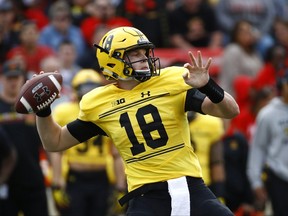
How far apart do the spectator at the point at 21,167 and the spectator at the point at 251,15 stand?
17.6 ft

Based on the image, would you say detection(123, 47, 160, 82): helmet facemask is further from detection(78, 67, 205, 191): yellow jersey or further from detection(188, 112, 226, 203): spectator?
detection(188, 112, 226, 203): spectator

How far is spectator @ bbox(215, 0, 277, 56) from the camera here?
1477cm

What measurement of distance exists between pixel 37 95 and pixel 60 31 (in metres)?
7.60

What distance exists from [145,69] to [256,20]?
8.72 metres

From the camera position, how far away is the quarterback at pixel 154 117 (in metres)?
6.34

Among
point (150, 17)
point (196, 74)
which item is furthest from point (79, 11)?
point (196, 74)

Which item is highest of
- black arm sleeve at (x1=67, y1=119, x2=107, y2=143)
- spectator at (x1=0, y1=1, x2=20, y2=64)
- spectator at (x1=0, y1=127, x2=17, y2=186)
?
black arm sleeve at (x1=67, y1=119, x2=107, y2=143)

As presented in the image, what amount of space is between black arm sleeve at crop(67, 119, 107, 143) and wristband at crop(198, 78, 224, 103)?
90 centimetres

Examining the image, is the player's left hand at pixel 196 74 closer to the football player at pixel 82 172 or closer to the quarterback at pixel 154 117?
the quarterback at pixel 154 117

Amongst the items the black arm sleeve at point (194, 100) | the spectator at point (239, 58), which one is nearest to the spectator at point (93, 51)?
the spectator at point (239, 58)

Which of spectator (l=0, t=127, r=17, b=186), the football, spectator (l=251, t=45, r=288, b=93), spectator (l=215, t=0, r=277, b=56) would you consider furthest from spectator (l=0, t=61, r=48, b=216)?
spectator (l=215, t=0, r=277, b=56)

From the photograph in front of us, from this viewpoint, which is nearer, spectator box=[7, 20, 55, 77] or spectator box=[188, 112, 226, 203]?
spectator box=[188, 112, 226, 203]

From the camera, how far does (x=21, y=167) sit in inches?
400

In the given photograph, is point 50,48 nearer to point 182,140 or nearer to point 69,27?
point 69,27
